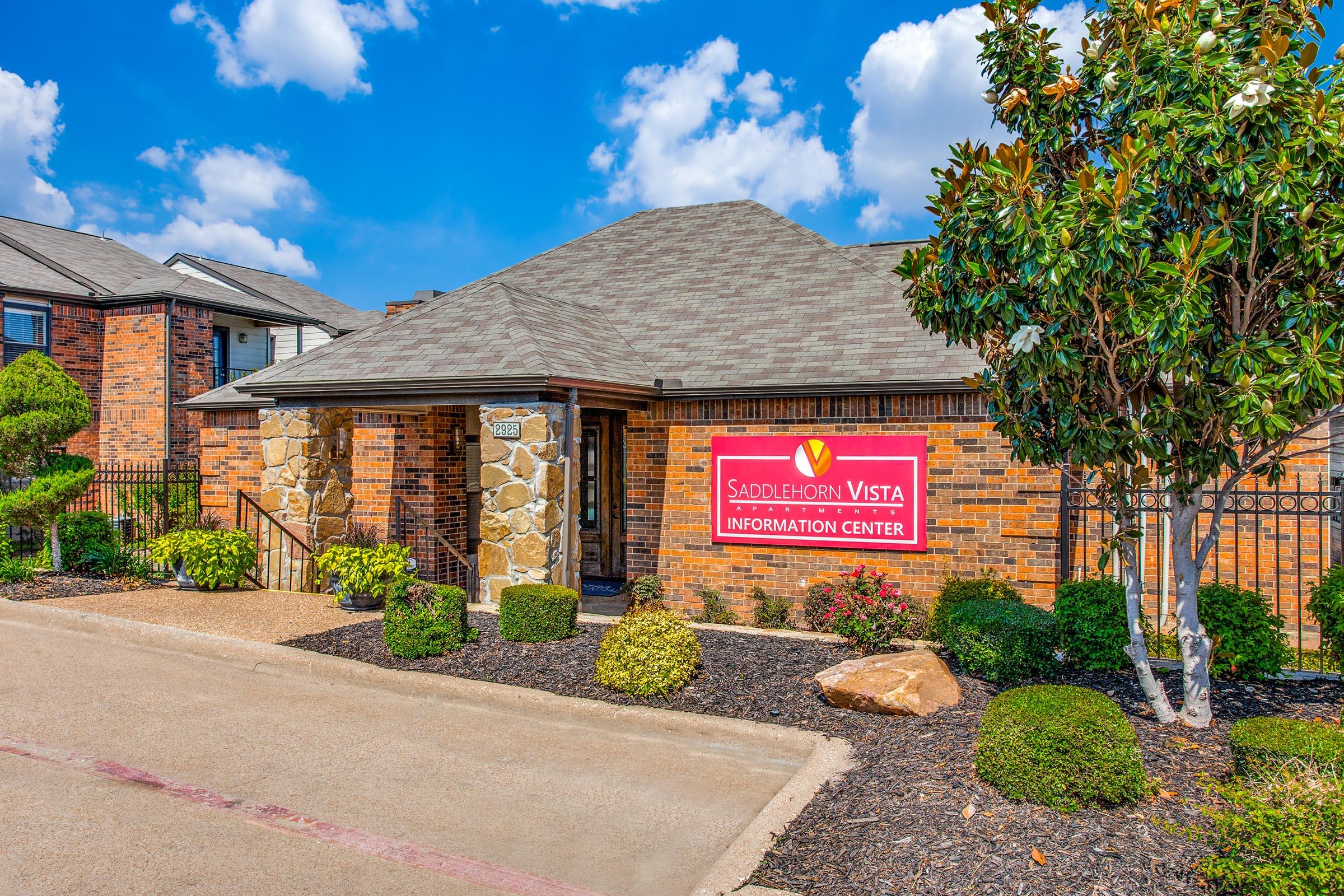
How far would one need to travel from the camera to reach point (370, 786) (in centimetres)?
539

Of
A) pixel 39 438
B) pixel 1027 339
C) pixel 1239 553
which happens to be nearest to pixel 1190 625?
pixel 1027 339

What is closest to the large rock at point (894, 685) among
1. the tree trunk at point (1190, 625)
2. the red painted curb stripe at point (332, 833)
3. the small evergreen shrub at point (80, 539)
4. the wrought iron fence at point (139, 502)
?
the tree trunk at point (1190, 625)

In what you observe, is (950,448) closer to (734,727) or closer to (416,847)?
(734,727)

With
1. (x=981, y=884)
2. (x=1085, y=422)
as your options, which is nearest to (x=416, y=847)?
(x=981, y=884)

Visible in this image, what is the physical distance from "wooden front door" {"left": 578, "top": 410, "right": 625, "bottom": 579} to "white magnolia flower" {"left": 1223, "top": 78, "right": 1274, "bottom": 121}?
9.72 metres

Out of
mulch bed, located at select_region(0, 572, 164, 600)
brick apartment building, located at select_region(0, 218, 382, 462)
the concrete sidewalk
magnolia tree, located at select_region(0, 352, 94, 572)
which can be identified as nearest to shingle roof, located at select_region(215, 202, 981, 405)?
magnolia tree, located at select_region(0, 352, 94, 572)

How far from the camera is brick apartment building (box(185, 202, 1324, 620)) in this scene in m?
9.37

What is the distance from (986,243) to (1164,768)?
3.31 m

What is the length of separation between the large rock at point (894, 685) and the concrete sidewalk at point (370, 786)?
0.63 metres

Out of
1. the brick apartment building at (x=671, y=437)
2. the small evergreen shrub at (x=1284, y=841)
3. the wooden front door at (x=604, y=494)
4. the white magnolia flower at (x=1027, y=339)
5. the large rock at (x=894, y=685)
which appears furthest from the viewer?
the wooden front door at (x=604, y=494)

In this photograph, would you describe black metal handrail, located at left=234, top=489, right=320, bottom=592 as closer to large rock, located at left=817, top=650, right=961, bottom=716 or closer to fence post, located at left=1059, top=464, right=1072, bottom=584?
large rock, located at left=817, top=650, right=961, bottom=716

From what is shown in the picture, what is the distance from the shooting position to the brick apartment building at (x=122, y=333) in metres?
20.6

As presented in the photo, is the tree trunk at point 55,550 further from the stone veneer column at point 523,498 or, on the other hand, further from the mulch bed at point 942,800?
the mulch bed at point 942,800

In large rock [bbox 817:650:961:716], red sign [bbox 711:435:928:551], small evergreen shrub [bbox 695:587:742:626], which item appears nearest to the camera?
large rock [bbox 817:650:961:716]
